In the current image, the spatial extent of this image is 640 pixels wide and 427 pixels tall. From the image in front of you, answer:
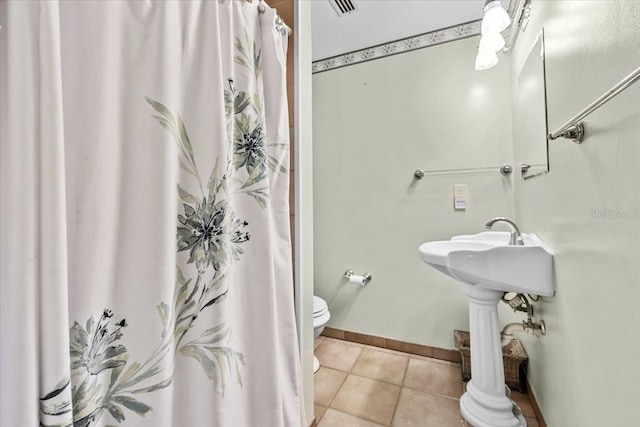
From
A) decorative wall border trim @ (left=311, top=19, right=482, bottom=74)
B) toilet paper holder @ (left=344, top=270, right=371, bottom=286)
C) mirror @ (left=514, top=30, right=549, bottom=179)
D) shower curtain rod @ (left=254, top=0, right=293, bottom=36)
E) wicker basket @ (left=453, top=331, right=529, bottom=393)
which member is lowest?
wicker basket @ (left=453, top=331, right=529, bottom=393)

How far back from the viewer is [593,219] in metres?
0.71

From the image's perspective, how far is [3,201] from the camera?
40 cm

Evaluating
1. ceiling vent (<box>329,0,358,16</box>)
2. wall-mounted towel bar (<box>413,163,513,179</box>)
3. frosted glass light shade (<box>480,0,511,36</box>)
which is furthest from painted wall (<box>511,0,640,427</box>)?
ceiling vent (<box>329,0,358,16</box>)

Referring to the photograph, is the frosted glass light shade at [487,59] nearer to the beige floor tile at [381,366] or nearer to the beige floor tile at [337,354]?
the beige floor tile at [381,366]

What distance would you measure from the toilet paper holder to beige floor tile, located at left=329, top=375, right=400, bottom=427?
600 millimetres

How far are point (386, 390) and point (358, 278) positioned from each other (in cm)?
70

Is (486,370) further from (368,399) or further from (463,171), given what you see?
(463,171)

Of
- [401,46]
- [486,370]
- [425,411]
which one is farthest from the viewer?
[401,46]

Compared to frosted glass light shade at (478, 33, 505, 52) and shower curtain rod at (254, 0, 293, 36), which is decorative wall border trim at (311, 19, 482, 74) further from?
shower curtain rod at (254, 0, 293, 36)

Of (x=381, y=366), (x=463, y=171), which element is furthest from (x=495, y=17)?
→ (x=381, y=366)

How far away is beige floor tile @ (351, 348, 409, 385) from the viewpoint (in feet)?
5.28

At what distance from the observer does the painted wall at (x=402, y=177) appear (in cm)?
169

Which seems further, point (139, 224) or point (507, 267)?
point (507, 267)

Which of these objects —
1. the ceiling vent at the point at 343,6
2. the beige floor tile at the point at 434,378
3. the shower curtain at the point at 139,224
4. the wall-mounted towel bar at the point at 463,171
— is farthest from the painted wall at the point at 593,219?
the ceiling vent at the point at 343,6
